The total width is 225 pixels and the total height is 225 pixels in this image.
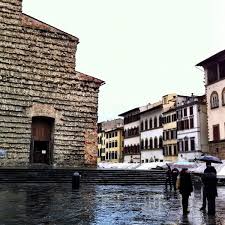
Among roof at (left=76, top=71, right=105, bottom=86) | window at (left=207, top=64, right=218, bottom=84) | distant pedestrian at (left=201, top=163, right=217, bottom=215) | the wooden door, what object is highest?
window at (left=207, top=64, right=218, bottom=84)

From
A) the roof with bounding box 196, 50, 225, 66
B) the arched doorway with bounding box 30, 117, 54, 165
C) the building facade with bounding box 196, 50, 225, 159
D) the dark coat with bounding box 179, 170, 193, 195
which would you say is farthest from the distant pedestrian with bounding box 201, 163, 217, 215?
the roof with bounding box 196, 50, 225, 66

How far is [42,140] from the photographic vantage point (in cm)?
2906

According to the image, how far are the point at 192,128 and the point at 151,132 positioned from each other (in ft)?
44.5

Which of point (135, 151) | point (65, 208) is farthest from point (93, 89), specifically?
point (135, 151)

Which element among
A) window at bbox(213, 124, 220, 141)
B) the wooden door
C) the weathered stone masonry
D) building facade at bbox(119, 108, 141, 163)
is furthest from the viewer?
building facade at bbox(119, 108, 141, 163)

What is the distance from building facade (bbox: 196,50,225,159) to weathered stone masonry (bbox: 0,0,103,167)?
15509 mm

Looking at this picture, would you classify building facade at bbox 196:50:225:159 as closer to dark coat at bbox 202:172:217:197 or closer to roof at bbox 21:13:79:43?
roof at bbox 21:13:79:43

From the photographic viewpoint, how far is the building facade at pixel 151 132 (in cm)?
6109

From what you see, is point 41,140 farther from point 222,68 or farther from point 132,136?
point 132,136

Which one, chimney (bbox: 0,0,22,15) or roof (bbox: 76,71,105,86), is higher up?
chimney (bbox: 0,0,22,15)

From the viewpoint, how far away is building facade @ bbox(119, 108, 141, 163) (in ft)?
226

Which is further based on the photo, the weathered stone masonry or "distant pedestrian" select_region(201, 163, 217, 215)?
the weathered stone masonry

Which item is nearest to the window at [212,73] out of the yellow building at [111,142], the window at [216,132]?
the window at [216,132]

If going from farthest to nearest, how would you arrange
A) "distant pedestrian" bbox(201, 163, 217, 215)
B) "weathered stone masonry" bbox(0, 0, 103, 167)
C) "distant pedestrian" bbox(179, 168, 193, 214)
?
1. "weathered stone masonry" bbox(0, 0, 103, 167)
2. "distant pedestrian" bbox(179, 168, 193, 214)
3. "distant pedestrian" bbox(201, 163, 217, 215)
